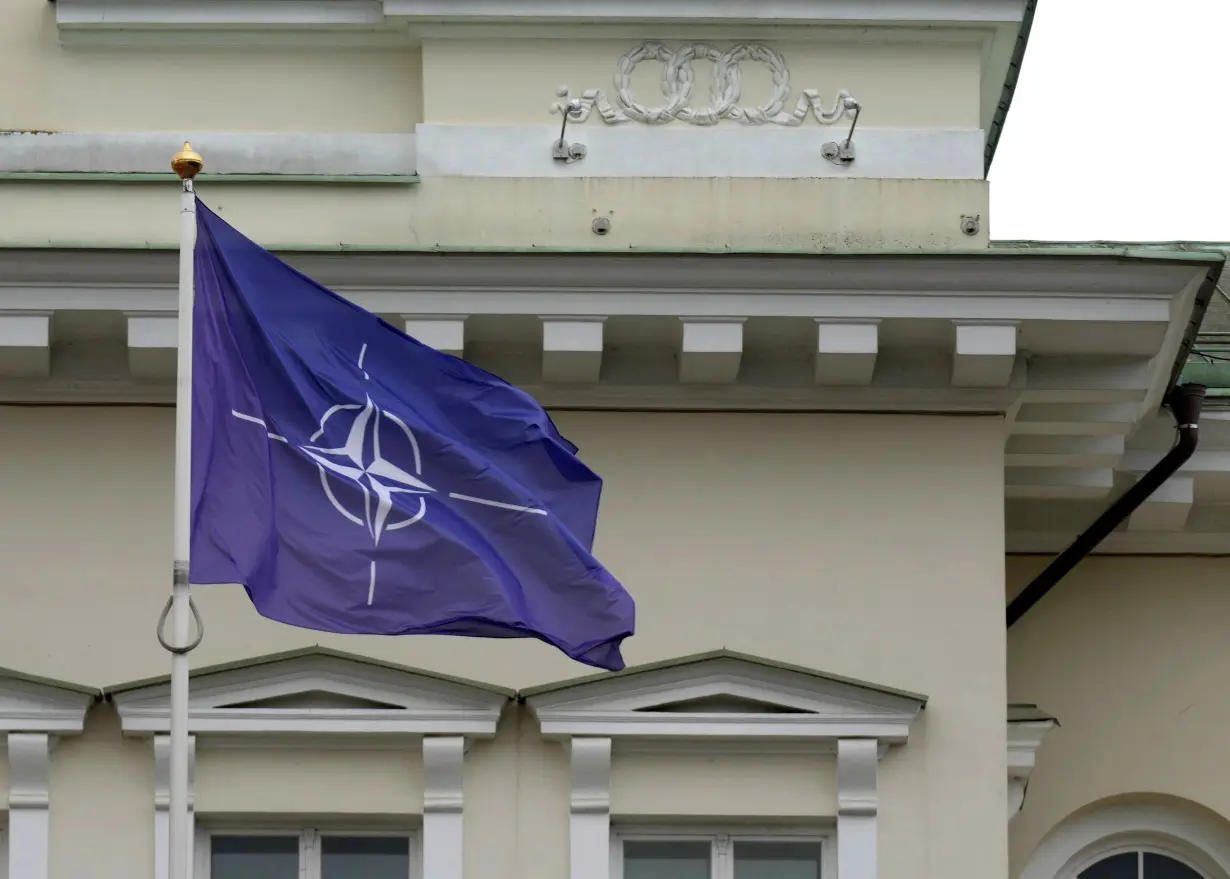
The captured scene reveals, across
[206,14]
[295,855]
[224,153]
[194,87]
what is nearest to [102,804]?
[295,855]

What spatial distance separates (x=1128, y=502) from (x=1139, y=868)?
2.05m

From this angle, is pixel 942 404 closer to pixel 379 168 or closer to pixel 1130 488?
pixel 1130 488

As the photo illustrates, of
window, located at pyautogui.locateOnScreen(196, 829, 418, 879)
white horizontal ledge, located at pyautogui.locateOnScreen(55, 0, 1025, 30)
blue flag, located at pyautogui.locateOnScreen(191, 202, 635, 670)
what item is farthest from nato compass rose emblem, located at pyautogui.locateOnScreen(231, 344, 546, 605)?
white horizontal ledge, located at pyautogui.locateOnScreen(55, 0, 1025, 30)

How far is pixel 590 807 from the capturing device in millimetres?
12992

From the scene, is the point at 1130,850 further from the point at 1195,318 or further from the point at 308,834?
the point at 308,834

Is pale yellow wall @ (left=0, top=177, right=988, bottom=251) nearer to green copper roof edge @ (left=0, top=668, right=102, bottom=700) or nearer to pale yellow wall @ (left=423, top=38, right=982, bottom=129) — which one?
pale yellow wall @ (left=423, top=38, right=982, bottom=129)

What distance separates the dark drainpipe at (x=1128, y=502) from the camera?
1427 cm

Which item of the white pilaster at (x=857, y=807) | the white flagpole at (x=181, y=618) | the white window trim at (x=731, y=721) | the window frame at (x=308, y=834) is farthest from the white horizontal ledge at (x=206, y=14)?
the white pilaster at (x=857, y=807)

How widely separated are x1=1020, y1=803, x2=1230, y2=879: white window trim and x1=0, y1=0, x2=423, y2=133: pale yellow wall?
5104 millimetres

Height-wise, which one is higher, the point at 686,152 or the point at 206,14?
the point at 206,14

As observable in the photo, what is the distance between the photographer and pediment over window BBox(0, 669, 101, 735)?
42.5 ft

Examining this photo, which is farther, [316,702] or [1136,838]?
[1136,838]

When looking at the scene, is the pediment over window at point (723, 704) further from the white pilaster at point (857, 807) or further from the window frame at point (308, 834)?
the window frame at point (308, 834)

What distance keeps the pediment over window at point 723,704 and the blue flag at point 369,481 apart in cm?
133
